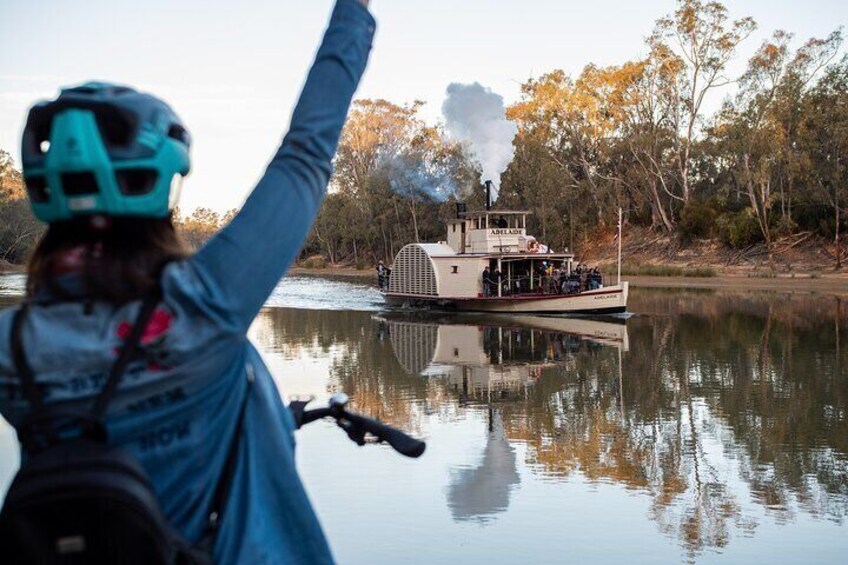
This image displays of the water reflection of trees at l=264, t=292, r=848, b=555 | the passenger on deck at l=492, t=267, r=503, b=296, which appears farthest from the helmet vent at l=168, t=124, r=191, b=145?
the passenger on deck at l=492, t=267, r=503, b=296

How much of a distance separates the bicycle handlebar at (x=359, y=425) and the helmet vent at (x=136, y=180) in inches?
26.5

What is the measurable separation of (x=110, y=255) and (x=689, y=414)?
1054 cm

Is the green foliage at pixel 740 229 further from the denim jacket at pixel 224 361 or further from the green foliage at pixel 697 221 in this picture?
the denim jacket at pixel 224 361

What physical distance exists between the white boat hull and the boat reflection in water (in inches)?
28.7

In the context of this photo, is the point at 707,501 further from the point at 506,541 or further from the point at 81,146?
the point at 81,146

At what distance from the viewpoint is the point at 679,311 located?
28312 mm

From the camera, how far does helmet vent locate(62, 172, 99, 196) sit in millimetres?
1350

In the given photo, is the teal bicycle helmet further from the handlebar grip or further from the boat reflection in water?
the boat reflection in water

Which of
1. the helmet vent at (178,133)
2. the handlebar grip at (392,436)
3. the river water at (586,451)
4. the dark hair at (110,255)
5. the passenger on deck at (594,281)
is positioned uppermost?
the helmet vent at (178,133)

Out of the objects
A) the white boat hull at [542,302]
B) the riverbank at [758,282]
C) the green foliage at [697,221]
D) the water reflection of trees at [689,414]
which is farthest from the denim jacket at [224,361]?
the green foliage at [697,221]

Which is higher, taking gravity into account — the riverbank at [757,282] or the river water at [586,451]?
the river water at [586,451]

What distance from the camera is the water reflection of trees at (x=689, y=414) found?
7.73 meters

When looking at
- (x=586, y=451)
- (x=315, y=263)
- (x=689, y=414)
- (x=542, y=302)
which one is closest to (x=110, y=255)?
(x=586, y=451)

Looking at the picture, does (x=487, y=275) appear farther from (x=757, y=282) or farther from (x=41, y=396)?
(x=41, y=396)
